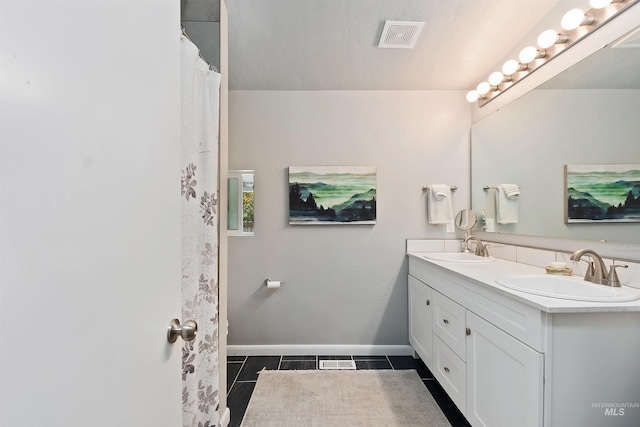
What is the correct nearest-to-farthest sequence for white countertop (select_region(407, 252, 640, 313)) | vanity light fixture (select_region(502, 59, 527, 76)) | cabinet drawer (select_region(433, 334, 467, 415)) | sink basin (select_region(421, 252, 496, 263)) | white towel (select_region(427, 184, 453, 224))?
white countertop (select_region(407, 252, 640, 313)), cabinet drawer (select_region(433, 334, 467, 415)), vanity light fixture (select_region(502, 59, 527, 76)), sink basin (select_region(421, 252, 496, 263)), white towel (select_region(427, 184, 453, 224))

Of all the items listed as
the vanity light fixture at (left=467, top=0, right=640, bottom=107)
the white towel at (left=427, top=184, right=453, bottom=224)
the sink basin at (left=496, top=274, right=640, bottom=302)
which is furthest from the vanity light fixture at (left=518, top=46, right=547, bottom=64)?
the sink basin at (left=496, top=274, right=640, bottom=302)

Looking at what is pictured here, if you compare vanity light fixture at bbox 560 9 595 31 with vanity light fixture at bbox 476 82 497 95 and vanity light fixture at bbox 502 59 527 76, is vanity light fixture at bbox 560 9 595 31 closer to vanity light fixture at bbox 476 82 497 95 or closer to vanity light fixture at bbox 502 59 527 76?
vanity light fixture at bbox 502 59 527 76

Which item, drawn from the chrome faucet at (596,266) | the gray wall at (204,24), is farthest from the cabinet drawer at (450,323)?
the gray wall at (204,24)

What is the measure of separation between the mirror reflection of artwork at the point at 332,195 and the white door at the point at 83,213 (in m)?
1.82

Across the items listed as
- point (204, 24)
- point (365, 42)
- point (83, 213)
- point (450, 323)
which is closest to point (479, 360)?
point (450, 323)

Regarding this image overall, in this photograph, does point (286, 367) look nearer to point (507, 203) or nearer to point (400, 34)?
point (507, 203)

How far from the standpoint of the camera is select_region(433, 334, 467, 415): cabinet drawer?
1.53 meters

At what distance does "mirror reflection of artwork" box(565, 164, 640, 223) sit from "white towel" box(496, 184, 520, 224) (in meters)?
0.41

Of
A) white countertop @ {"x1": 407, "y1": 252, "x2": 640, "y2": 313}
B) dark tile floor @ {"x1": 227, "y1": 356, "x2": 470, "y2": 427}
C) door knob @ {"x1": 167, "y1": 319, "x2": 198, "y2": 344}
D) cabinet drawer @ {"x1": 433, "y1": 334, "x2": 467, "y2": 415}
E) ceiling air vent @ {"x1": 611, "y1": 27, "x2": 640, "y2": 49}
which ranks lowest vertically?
dark tile floor @ {"x1": 227, "y1": 356, "x2": 470, "y2": 427}

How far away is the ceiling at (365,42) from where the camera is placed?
167cm

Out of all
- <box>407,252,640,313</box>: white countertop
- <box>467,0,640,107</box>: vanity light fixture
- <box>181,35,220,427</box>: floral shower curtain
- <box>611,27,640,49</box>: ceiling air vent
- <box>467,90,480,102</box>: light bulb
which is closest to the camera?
<box>407,252,640,313</box>: white countertop

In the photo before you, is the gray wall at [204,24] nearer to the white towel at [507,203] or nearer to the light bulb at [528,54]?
the light bulb at [528,54]

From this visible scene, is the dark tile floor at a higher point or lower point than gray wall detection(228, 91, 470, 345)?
lower

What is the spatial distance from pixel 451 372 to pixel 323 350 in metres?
1.10
